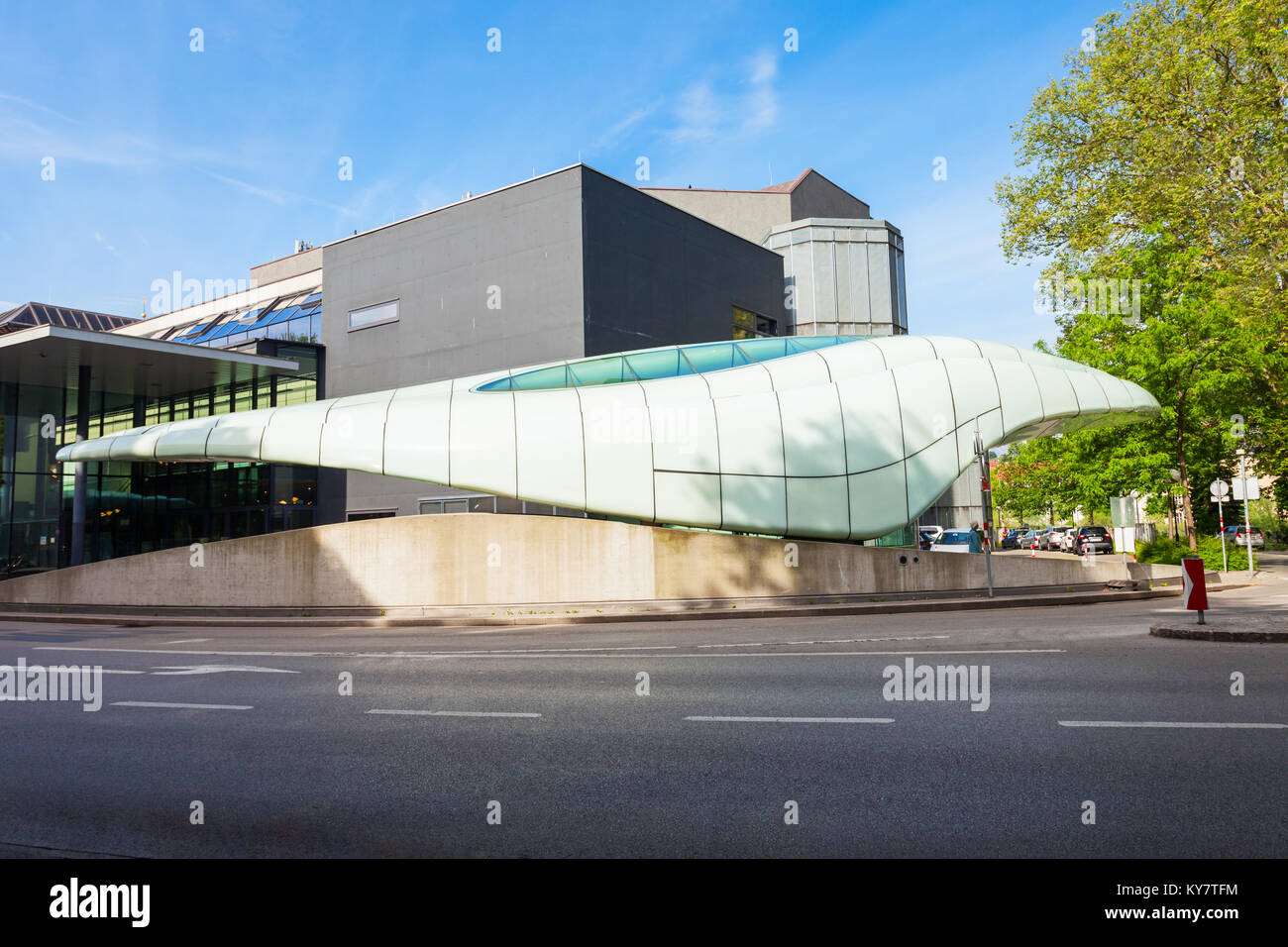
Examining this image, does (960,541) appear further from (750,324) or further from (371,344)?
(371,344)

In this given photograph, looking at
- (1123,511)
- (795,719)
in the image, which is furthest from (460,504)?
(795,719)

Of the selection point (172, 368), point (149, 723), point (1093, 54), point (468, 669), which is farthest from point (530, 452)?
point (1093, 54)

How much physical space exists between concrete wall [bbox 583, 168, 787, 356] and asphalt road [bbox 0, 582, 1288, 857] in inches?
812

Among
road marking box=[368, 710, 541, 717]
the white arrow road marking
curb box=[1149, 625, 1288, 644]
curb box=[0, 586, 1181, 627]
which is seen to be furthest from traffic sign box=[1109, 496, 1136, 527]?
the white arrow road marking

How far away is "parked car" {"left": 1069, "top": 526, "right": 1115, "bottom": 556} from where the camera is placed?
43.0m

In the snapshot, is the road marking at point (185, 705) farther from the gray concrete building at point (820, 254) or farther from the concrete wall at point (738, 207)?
the concrete wall at point (738, 207)

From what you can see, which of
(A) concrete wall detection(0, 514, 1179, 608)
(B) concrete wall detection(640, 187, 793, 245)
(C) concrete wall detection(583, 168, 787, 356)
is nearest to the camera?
(A) concrete wall detection(0, 514, 1179, 608)

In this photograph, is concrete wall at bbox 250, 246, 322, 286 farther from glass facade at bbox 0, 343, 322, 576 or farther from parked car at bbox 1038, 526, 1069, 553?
parked car at bbox 1038, 526, 1069, 553

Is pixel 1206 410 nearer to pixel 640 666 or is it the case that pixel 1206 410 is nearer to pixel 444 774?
pixel 640 666

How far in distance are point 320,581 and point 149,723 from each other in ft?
44.7

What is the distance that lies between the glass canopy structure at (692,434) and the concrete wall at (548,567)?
84 centimetres

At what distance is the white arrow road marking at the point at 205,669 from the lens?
35.1 feet

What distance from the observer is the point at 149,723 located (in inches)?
290

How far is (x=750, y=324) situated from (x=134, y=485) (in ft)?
90.6
